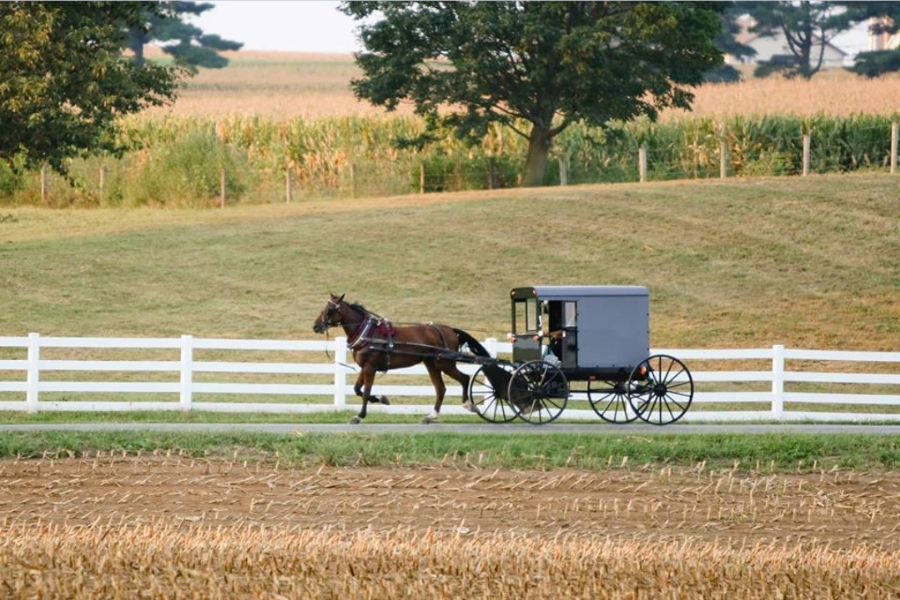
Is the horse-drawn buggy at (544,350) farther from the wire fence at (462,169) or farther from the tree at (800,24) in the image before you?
the tree at (800,24)

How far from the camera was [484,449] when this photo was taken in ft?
56.4

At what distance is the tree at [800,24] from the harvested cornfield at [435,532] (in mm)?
80272

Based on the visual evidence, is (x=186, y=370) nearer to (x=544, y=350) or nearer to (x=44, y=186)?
(x=544, y=350)

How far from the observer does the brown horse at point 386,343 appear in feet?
63.7

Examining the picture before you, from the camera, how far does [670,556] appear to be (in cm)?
1164

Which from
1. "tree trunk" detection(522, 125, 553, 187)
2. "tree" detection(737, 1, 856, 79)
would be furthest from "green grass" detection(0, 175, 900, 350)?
"tree" detection(737, 1, 856, 79)

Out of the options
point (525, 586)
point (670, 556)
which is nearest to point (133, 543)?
point (525, 586)

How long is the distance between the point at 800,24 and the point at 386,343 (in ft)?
267

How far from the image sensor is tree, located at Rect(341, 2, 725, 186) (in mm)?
41969

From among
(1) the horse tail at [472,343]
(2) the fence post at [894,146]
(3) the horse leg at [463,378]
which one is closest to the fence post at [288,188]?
(2) the fence post at [894,146]

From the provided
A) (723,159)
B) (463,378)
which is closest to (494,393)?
(463,378)

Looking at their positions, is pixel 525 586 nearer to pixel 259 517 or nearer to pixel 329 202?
pixel 259 517

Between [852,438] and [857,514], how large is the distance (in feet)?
12.2

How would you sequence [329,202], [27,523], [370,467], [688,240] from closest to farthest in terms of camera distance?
[27,523] < [370,467] < [688,240] < [329,202]
